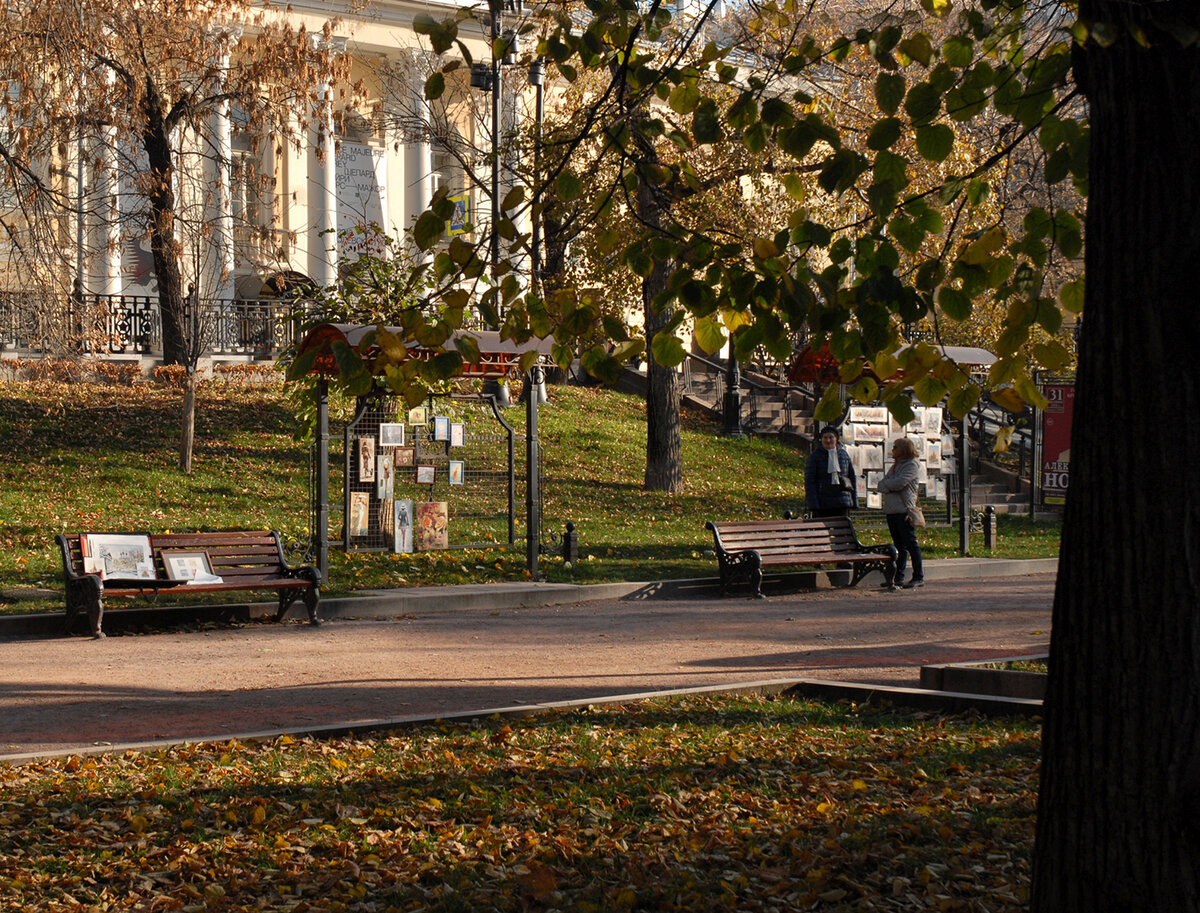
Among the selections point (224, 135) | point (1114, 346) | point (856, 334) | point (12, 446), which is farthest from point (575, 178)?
point (224, 135)

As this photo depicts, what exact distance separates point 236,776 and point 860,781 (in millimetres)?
2965

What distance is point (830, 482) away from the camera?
731 inches

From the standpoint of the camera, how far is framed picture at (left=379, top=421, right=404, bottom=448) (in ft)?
55.6

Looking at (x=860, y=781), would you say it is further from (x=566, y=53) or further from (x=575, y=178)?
(x=566, y=53)

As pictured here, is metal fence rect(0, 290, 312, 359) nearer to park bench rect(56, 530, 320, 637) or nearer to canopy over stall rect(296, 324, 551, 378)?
canopy over stall rect(296, 324, 551, 378)

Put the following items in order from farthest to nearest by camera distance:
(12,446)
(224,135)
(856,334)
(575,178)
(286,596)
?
1. (224,135)
2. (12,446)
3. (286,596)
4. (575,178)
5. (856,334)

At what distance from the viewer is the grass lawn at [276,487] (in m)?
17.5

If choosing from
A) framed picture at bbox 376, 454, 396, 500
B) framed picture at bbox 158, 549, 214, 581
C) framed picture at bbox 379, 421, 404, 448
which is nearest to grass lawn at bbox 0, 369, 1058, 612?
framed picture at bbox 376, 454, 396, 500

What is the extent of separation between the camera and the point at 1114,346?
3.81 m

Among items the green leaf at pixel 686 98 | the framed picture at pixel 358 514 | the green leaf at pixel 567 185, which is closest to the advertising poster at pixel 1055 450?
the framed picture at pixel 358 514

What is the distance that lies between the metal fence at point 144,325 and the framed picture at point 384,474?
5507 mm

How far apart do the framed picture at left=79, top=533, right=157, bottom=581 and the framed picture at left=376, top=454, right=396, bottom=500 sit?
4.08 m

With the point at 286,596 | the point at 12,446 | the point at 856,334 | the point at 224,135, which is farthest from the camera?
the point at 224,135

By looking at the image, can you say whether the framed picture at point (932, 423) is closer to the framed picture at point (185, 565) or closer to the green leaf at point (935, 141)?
the framed picture at point (185, 565)
